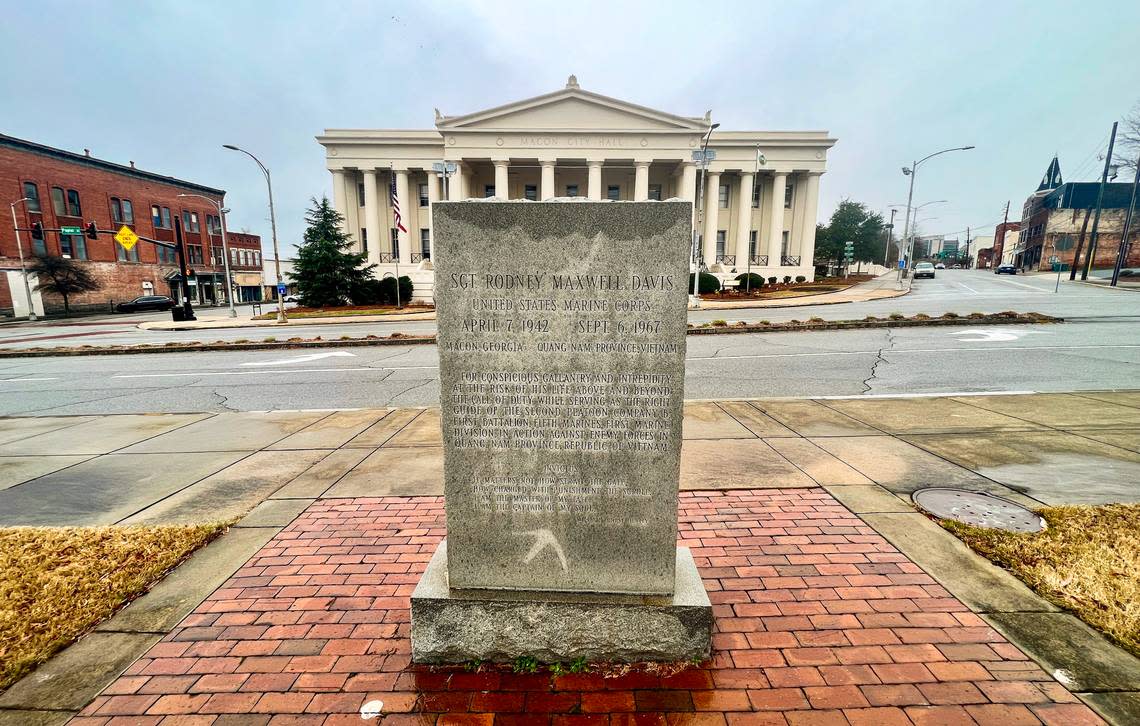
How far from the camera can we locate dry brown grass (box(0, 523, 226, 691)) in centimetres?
291

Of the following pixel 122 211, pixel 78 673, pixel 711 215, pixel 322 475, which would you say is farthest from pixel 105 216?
pixel 78 673

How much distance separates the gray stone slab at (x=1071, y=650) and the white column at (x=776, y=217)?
51770 millimetres

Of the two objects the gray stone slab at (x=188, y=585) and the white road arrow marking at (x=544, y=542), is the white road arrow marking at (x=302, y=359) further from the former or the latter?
the white road arrow marking at (x=544, y=542)

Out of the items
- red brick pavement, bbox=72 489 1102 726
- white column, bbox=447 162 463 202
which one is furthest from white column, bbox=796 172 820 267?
red brick pavement, bbox=72 489 1102 726

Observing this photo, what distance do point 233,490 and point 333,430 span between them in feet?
6.58

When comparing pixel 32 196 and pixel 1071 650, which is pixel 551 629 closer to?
pixel 1071 650

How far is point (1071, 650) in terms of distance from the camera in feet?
8.95

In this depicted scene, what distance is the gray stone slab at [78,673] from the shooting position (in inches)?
100.0

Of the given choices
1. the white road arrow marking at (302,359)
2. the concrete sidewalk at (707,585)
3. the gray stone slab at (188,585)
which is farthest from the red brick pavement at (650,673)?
the white road arrow marking at (302,359)

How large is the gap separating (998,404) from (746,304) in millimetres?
22711

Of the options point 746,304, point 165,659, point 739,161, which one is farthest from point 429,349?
point 739,161

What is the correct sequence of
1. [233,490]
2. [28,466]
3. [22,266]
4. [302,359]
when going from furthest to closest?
[22,266]
[302,359]
[28,466]
[233,490]

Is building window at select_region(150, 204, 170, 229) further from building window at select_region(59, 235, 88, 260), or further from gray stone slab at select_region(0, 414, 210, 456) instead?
gray stone slab at select_region(0, 414, 210, 456)

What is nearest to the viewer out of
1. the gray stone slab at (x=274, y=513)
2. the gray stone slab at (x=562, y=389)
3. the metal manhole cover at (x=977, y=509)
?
the gray stone slab at (x=562, y=389)
